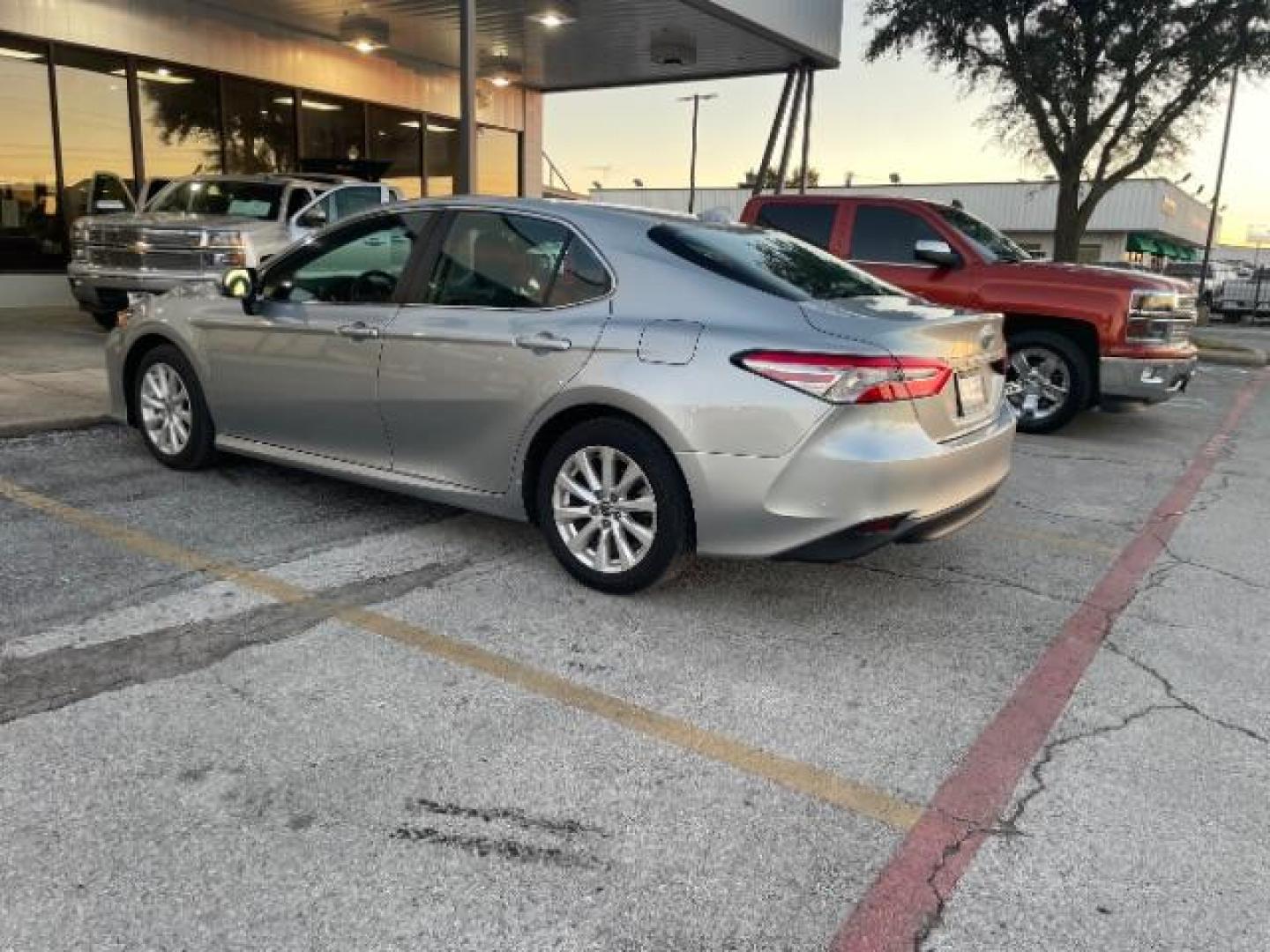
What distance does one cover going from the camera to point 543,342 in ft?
14.2

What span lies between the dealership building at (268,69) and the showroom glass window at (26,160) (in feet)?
0.06

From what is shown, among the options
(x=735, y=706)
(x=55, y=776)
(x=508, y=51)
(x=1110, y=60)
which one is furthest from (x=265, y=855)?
(x=1110, y=60)

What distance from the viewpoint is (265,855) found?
255cm

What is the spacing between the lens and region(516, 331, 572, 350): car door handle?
14.0ft

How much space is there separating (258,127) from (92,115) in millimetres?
2826

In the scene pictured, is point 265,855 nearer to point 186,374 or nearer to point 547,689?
point 547,689

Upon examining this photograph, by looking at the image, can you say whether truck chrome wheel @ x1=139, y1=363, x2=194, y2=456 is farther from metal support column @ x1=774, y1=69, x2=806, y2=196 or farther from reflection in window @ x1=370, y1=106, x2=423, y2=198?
reflection in window @ x1=370, y1=106, x2=423, y2=198

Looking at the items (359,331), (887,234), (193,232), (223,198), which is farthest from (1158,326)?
(223,198)

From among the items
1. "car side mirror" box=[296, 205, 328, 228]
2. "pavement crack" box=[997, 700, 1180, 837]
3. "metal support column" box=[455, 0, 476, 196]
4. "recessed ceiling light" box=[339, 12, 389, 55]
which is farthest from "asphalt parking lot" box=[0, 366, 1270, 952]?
"recessed ceiling light" box=[339, 12, 389, 55]

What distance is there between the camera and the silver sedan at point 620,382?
383 cm

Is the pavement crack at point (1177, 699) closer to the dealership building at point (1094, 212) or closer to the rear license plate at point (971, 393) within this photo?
the rear license plate at point (971, 393)

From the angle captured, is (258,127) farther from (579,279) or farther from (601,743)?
(601,743)

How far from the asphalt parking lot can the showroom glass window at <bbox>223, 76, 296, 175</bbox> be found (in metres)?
12.9

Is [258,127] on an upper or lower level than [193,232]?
upper
